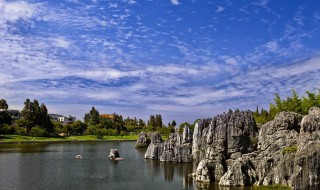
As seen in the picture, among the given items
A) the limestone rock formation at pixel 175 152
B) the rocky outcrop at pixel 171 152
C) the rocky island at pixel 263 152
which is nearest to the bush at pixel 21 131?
the rocky outcrop at pixel 171 152

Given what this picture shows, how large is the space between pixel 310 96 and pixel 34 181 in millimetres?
72599

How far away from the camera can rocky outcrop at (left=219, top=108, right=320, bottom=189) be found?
46.5m

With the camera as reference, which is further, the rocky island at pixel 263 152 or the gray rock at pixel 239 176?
the gray rock at pixel 239 176

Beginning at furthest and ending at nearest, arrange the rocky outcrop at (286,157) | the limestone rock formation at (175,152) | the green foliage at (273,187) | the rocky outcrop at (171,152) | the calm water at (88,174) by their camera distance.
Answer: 1. the rocky outcrop at (171,152)
2. the limestone rock formation at (175,152)
3. the calm water at (88,174)
4. the green foliage at (273,187)
5. the rocky outcrop at (286,157)

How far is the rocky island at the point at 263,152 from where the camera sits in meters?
47.0

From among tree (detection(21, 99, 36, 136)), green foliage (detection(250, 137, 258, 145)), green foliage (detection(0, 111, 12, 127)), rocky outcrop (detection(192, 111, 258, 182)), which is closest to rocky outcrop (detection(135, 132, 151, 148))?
tree (detection(21, 99, 36, 136))

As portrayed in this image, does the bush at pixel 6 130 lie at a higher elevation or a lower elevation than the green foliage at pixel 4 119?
lower

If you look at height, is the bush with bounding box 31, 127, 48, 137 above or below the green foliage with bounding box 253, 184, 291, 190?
above

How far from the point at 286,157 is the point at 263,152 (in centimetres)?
1159

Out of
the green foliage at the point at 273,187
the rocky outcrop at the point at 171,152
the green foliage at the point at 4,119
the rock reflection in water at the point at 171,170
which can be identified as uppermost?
the green foliage at the point at 4,119

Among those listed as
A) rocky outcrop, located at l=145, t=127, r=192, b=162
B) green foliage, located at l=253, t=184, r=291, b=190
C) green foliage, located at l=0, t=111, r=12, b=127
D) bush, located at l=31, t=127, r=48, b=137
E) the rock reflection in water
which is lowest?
the rock reflection in water

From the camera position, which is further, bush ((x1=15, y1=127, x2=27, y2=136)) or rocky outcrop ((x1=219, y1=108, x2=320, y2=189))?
bush ((x1=15, y1=127, x2=27, y2=136))

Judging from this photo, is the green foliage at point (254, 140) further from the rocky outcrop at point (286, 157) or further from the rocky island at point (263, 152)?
the rocky outcrop at point (286, 157)

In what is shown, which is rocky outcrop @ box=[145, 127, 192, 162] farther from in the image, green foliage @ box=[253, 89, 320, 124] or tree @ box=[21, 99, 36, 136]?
tree @ box=[21, 99, 36, 136]
